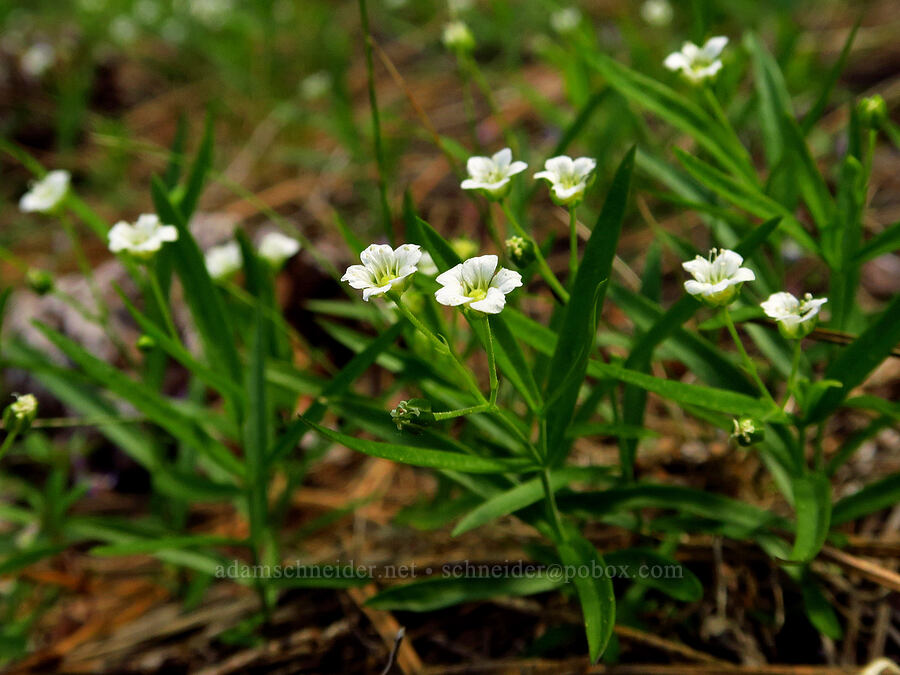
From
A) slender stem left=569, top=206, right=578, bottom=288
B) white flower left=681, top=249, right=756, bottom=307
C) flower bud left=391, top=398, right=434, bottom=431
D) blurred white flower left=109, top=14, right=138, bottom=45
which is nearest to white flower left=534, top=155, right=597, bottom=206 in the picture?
slender stem left=569, top=206, right=578, bottom=288

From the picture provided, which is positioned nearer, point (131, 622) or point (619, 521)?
point (619, 521)

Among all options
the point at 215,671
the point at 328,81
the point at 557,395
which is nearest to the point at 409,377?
the point at 557,395

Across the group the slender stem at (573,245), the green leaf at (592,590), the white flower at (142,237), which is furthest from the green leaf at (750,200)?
the white flower at (142,237)

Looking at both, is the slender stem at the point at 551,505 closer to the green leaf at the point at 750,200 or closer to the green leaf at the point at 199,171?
the green leaf at the point at 750,200

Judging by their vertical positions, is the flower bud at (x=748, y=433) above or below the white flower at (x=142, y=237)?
below

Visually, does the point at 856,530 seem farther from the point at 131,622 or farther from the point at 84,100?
the point at 84,100

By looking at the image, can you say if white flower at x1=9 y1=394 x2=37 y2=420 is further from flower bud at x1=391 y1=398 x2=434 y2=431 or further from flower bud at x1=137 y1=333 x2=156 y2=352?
flower bud at x1=391 y1=398 x2=434 y2=431
